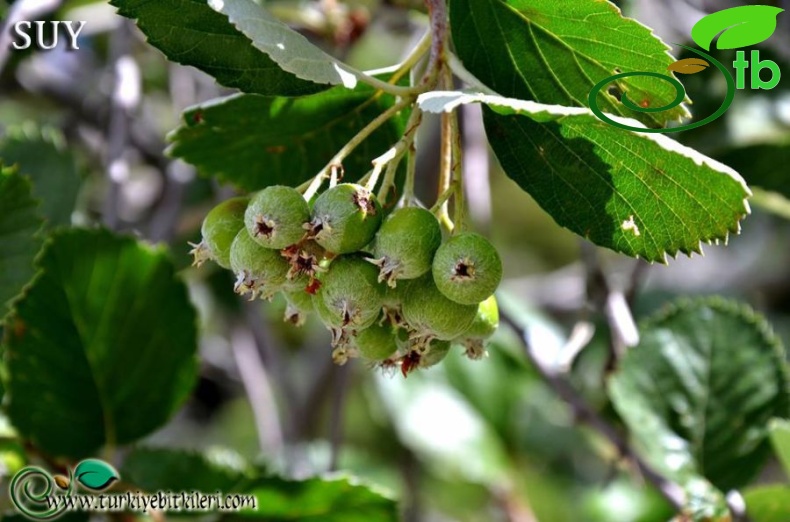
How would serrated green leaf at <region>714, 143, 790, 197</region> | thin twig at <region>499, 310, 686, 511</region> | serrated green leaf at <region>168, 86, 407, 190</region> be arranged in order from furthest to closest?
serrated green leaf at <region>714, 143, 790, 197</region>
thin twig at <region>499, 310, 686, 511</region>
serrated green leaf at <region>168, 86, 407, 190</region>

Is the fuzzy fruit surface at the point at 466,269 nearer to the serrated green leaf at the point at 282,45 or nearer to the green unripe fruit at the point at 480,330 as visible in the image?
the green unripe fruit at the point at 480,330

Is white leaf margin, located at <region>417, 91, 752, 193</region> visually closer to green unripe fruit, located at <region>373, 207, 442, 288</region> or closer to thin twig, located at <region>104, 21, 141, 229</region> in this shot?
green unripe fruit, located at <region>373, 207, 442, 288</region>

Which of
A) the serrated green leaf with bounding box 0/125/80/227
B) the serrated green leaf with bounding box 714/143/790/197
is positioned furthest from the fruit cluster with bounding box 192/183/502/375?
the serrated green leaf with bounding box 714/143/790/197

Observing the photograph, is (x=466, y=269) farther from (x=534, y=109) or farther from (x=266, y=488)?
(x=266, y=488)

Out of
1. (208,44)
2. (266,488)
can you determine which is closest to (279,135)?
(208,44)

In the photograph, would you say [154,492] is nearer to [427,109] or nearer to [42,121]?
[427,109]

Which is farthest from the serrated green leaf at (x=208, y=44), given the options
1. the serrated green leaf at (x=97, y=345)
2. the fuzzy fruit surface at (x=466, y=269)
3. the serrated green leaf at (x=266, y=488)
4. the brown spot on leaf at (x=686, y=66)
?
the serrated green leaf at (x=266, y=488)

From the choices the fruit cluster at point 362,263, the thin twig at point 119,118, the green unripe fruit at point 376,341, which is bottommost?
the green unripe fruit at point 376,341
